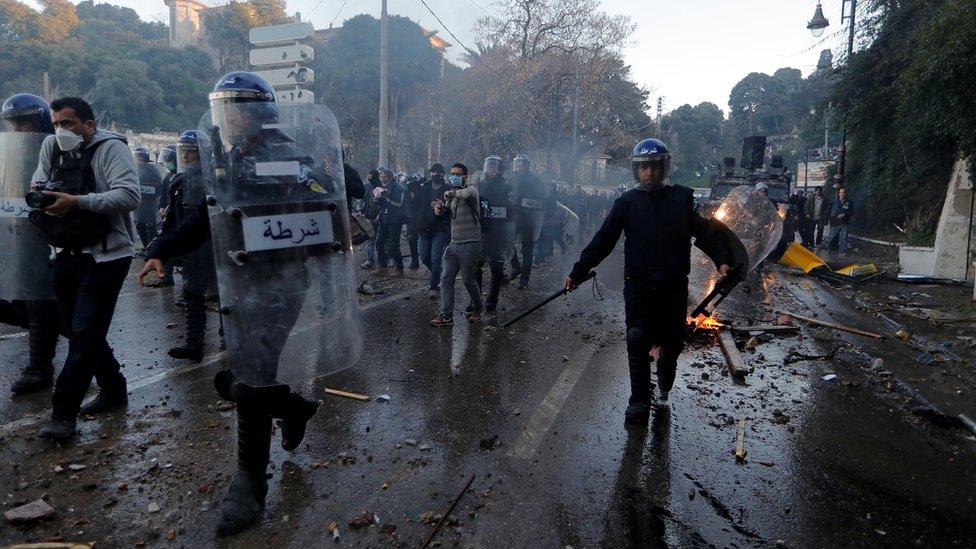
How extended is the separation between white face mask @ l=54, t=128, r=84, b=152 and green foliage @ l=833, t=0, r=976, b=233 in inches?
498

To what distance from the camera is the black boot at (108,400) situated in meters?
4.09

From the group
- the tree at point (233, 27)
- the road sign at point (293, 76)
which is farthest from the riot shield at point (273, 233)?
the tree at point (233, 27)

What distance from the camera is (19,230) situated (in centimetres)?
415

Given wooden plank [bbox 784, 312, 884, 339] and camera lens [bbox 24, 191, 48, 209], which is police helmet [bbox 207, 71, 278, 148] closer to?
camera lens [bbox 24, 191, 48, 209]

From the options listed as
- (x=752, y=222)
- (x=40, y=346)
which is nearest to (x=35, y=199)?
(x=40, y=346)

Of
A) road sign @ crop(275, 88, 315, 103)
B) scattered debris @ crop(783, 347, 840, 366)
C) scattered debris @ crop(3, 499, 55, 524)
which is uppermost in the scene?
road sign @ crop(275, 88, 315, 103)

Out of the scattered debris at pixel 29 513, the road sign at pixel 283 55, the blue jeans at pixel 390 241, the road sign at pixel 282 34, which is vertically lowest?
the scattered debris at pixel 29 513

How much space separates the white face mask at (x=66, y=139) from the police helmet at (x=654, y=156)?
357cm

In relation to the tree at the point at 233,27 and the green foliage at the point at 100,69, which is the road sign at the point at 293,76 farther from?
the tree at the point at 233,27

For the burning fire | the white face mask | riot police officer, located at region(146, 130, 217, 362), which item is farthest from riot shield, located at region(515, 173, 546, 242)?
the white face mask

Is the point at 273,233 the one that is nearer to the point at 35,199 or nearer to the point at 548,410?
the point at 35,199

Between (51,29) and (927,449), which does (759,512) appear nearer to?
(927,449)

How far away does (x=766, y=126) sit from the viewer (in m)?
67.4

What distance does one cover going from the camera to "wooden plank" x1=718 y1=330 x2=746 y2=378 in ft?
18.0
